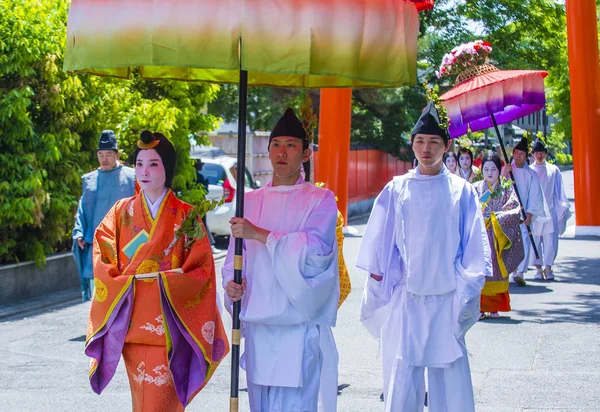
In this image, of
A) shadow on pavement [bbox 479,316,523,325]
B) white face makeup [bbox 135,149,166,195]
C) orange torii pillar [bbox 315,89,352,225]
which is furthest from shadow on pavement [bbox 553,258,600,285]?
white face makeup [bbox 135,149,166,195]

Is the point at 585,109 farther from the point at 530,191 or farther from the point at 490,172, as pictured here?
the point at 490,172

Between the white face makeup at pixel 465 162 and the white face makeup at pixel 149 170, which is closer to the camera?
the white face makeup at pixel 149 170

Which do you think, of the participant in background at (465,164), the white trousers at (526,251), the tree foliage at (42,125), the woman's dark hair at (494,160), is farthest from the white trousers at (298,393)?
the white trousers at (526,251)

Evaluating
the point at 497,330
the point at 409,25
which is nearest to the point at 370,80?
the point at 409,25

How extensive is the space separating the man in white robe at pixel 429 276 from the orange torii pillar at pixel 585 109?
45.9 ft

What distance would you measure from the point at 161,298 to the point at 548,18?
20.5m

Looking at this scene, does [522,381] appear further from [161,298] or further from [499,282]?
[161,298]

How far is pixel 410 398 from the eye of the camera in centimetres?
567

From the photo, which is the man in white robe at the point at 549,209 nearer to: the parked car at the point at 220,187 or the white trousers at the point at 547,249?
the white trousers at the point at 547,249

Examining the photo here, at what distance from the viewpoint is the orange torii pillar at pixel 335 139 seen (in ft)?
64.0

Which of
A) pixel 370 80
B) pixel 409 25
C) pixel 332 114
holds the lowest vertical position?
pixel 370 80

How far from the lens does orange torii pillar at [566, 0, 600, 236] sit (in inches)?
742

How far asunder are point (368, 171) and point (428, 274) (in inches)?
978

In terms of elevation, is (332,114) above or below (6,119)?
above
